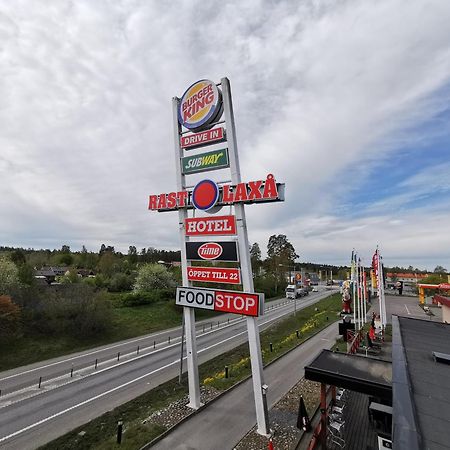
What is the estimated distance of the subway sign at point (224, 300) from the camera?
13.3 m

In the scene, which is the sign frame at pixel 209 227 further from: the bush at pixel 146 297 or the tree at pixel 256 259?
the tree at pixel 256 259

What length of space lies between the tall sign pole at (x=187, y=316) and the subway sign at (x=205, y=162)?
500 mm

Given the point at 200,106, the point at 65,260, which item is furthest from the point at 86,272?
the point at 200,106

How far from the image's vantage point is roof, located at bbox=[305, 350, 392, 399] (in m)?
10.2

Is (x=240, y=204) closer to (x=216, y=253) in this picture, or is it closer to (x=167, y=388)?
(x=216, y=253)

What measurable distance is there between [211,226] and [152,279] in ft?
133

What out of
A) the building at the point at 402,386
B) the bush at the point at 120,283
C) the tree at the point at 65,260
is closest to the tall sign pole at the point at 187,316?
the building at the point at 402,386

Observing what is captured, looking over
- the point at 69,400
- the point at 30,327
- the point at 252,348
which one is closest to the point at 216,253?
the point at 252,348

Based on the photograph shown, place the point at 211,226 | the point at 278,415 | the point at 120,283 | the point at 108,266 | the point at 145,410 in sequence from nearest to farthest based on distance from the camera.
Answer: the point at 278,415 < the point at 211,226 < the point at 145,410 < the point at 120,283 < the point at 108,266

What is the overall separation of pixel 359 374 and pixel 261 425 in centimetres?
545

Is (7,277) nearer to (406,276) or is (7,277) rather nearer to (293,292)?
(293,292)

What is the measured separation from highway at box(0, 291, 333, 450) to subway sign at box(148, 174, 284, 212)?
1263 cm

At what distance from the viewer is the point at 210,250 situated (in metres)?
15.8

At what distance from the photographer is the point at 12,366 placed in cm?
2562
